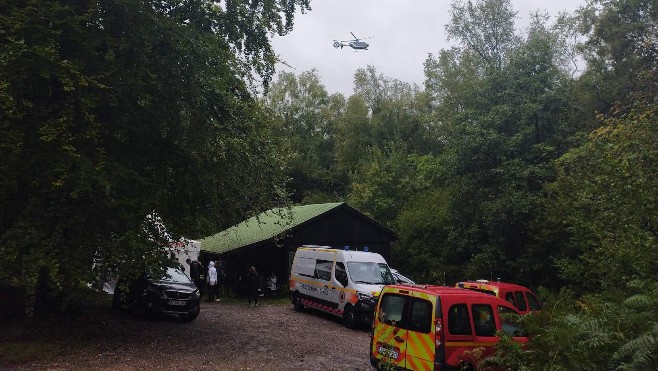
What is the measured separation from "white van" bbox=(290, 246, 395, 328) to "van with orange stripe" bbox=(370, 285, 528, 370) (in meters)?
6.57

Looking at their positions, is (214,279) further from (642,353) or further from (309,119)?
(309,119)

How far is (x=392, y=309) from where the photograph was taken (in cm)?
982

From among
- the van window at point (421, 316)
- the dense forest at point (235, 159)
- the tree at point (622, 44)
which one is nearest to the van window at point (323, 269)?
the dense forest at point (235, 159)

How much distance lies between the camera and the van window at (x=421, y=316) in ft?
29.4

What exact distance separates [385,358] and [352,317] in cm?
736

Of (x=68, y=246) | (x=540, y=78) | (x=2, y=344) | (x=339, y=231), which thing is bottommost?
(x=2, y=344)

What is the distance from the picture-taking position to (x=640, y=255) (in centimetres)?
1274

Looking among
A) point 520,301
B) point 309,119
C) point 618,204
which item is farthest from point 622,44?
point 309,119

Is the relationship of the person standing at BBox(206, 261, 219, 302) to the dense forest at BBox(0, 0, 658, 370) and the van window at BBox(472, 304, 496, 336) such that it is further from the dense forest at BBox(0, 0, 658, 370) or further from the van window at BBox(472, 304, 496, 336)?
the van window at BBox(472, 304, 496, 336)

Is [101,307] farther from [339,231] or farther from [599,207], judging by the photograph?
[599,207]

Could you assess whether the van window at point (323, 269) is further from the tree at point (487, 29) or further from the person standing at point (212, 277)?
the tree at point (487, 29)

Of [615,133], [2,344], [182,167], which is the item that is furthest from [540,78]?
[2,344]

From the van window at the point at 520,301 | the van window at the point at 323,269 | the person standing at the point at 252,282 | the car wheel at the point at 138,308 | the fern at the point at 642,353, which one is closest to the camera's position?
the fern at the point at 642,353

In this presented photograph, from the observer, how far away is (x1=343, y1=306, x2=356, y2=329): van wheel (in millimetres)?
16589
